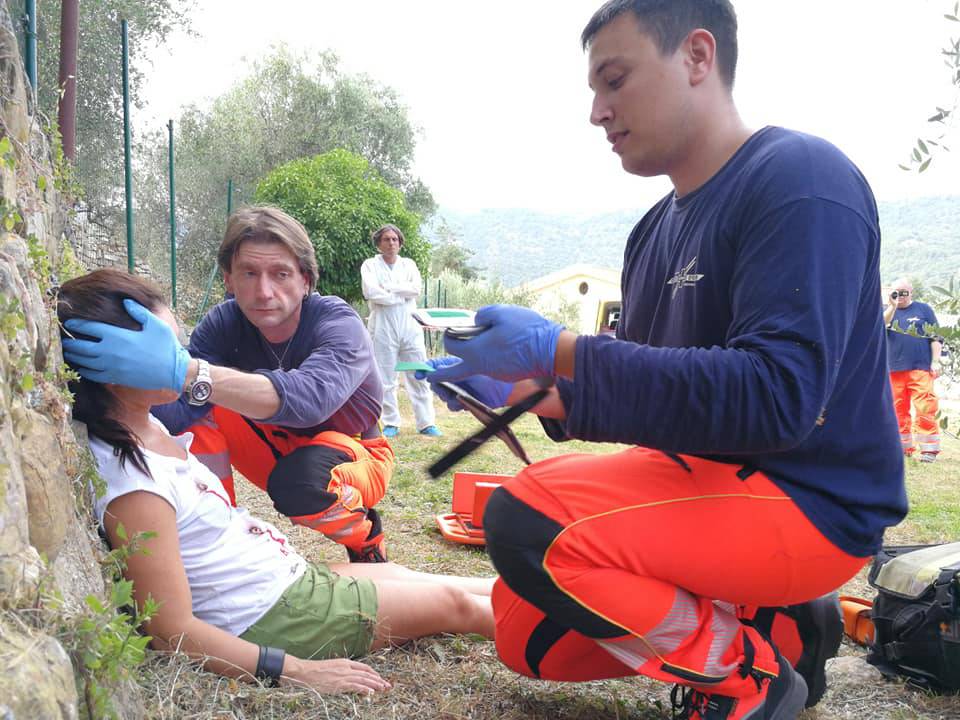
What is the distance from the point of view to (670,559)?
1.50 meters

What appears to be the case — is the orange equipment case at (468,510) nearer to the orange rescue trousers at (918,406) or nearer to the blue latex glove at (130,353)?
the blue latex glove at (130,353)

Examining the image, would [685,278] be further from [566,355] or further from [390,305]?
[390,305]

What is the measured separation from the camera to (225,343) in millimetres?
2766

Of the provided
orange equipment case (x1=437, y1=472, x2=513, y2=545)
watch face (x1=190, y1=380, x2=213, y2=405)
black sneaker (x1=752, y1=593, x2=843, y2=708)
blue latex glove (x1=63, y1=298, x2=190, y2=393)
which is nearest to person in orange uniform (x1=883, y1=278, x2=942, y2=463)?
orange equipment case (x1=437, y1=472, x2=513, y2=545)

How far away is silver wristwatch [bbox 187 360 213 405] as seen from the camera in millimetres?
1849

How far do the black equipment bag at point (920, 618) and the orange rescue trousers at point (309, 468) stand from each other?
1.58 meters

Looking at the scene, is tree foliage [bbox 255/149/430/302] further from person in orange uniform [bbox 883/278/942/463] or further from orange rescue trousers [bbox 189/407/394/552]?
orange rescue trousers [bbox 189/407/394/552]

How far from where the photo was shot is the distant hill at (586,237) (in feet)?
213

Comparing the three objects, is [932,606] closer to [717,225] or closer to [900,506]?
[900,506]

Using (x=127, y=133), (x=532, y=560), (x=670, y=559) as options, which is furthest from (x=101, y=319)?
(x=127, y=133)

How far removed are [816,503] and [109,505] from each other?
1432 mm

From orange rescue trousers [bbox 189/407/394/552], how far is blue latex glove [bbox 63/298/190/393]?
0.77 m

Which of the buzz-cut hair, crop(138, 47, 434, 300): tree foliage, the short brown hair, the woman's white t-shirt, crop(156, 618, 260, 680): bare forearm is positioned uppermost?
crop(138, 47, 434, 300): tree foliage

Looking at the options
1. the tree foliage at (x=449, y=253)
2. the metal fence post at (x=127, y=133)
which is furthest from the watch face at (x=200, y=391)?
the tree foliage at (x=449, y=253)
